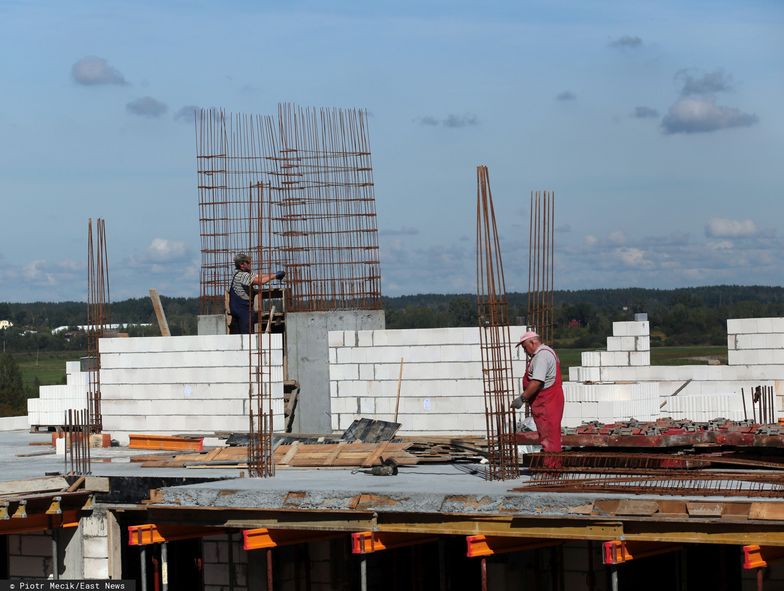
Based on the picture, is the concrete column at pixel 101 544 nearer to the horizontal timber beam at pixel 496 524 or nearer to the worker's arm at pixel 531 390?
the horizontal timber beam at pixel 496 524

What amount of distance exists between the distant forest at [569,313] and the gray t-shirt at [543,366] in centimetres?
3325

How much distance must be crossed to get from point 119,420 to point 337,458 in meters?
6.71

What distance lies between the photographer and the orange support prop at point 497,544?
36.1ft

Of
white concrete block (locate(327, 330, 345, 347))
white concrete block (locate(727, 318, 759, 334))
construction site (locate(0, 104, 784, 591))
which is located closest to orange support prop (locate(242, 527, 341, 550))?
construction site (locate(0, 104, 784, 591))

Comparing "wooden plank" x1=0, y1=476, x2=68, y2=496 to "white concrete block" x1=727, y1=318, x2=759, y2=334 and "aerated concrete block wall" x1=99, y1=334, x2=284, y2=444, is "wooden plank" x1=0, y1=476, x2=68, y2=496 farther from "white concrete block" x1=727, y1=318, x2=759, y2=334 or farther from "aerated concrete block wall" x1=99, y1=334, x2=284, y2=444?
"white concrete block" x1=727, y1=318, x2=759, y2=334

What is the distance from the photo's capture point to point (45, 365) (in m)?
97.4

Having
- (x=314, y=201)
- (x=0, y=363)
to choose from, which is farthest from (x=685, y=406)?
(x=0, y=363)

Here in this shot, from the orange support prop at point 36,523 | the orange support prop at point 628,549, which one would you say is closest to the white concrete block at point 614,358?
the orange support prop at point 36,523

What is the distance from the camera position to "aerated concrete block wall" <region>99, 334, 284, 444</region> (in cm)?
1966

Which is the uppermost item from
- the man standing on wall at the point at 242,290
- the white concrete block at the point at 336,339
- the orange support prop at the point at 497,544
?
the man standing on wall at the point at 242,290

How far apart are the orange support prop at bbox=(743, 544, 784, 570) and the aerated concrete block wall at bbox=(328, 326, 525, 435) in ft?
25.0

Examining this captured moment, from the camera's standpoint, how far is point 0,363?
248ft

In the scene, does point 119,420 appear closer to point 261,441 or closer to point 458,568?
point 261,441

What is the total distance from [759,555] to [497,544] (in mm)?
2343
